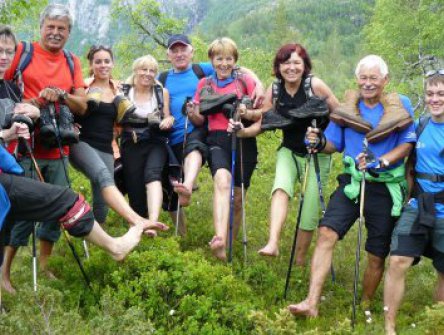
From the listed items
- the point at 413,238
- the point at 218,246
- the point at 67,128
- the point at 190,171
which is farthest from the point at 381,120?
the point at 67,128

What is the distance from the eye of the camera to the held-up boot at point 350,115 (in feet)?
21.9

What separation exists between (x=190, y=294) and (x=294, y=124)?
2558mm

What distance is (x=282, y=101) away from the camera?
300 inches

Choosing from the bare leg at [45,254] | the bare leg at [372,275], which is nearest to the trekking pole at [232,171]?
the bare leg at [372,275]

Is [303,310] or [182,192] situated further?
[182,192]

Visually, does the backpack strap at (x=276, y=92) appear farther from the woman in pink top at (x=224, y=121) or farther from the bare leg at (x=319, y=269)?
the bare leg at (x=319, y=269)

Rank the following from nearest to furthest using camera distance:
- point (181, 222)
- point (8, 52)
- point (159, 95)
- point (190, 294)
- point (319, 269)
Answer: point (8, 52), point (190, 294), point (319, 269), point (159, 95), point (181, 222)

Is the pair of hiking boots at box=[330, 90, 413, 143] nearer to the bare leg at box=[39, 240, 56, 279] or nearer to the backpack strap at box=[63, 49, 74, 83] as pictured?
the backpack strap at box=[63, 49, 74, 83]

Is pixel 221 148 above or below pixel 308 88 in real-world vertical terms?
below

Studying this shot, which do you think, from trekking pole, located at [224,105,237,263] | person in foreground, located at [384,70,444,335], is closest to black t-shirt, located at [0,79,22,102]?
trekking pole, located at [224,105,237,263]

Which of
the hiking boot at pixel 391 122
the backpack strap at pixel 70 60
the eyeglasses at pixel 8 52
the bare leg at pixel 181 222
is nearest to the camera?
the eyeglasses at pixel 8 52

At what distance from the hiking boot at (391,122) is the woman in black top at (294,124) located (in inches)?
34.6

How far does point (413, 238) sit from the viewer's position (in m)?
6.40

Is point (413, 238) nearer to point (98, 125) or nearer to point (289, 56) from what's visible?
point (289, 56)
